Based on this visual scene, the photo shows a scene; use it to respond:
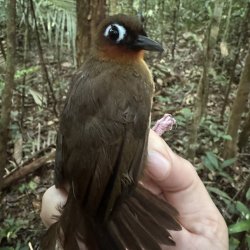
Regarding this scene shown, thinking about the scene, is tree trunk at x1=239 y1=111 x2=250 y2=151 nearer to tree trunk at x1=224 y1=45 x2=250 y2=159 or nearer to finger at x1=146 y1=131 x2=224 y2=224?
tree trunk at x1=224 y1=45 x2=250 y2=159

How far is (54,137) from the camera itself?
4.98 m

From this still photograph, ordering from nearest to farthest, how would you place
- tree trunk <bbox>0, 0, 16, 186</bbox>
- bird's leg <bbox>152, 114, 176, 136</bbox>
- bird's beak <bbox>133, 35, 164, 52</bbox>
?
bird's beak <bbox>133, 35, 164, 52</bbox> < bird's leg <bbox>152, 114, 176, 136</bbox> < tree trunk <bbox>0, 0, 16, 186</bbox>

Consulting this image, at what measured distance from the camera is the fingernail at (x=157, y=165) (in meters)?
2.13

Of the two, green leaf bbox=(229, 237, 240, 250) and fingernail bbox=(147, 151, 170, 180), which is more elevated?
fingernail bbox=(147, 151, 170, 180)

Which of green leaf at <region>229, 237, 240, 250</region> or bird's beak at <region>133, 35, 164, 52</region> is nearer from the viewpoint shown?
bird's beak at <region>133, 35, 164, 52</region>

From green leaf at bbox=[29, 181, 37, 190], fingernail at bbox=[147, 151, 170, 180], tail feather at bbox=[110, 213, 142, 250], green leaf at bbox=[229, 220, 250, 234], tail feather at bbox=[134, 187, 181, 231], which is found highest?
fingernail at bbox=[147, 151, 170, 180]

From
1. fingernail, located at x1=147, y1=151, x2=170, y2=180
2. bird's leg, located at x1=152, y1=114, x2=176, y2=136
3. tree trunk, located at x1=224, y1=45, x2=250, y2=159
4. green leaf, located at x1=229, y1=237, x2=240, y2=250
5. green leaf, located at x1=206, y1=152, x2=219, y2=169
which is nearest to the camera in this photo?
fingernail, located at x1=147, y1=151, x2=170, y2=180

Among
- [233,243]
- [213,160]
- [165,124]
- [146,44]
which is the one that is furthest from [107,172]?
[213,160]

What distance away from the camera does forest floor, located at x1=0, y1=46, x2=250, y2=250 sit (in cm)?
405

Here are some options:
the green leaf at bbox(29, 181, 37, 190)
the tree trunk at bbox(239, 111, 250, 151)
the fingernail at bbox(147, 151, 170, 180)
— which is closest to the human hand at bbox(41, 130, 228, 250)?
the fingernail at bbox(147, 151, 170, 180)

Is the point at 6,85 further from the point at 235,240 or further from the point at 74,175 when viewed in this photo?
the point at 235,240

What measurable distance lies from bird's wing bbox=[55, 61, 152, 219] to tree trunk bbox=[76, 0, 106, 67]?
1.33 m

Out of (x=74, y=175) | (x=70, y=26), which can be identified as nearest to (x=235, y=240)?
(x=74, y=175)

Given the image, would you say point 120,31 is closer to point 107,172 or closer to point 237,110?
point 107,172
